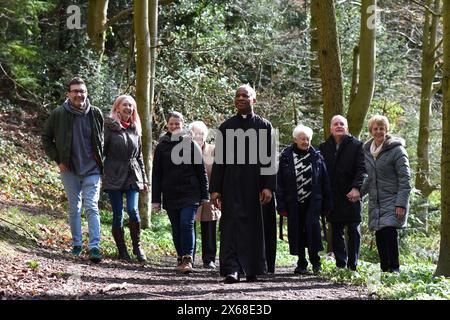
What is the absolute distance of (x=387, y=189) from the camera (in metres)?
10.8

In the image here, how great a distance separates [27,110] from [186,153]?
1197cm

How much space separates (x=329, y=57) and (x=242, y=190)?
5.74m

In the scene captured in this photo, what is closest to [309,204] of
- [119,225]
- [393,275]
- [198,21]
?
[393,275]

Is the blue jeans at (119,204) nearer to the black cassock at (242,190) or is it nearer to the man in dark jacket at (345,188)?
the black cassock at (242,190)

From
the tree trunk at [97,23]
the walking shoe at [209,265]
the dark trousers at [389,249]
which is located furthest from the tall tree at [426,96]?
the dark trousers at [389,249]

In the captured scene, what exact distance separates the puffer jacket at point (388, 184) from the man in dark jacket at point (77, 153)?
12.9 feet

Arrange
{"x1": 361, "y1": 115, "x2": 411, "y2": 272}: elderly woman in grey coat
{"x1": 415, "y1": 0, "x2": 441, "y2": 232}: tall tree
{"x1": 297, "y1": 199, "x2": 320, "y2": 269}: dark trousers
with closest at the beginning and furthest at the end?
{"x1": 361, "y1": 115, "x2": 411, "y2": 272}: elderly woman in grey coat → {"x1": 297, "y1": 199, "x2": 320, "y2": 269}: dark trousers → {"x1": 415, "y1": 0, "x2": 441, "y2": 232}: tall tree

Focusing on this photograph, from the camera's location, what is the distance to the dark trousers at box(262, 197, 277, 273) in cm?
1038

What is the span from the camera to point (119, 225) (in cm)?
1137

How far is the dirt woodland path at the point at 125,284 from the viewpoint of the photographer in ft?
24.5

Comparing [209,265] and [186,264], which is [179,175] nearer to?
[186,264]

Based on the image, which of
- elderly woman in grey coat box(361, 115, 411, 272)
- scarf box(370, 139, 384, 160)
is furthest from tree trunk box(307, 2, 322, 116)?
elderly woman in grey coat box(361, 115, 411, 272)

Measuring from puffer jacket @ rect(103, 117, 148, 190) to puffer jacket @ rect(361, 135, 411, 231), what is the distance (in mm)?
3493

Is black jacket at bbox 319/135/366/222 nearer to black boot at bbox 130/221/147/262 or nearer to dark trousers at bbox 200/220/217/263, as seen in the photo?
dark trousers at bbox 200/220/217/263
